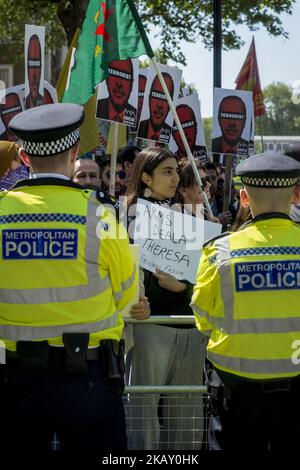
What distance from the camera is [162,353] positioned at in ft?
16.3

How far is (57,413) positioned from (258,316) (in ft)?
3.19

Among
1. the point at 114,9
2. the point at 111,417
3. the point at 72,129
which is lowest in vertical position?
the point at 111,417

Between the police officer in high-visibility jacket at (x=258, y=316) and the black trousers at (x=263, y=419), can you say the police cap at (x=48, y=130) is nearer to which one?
the police officer in high-visibility jacket at (x=258, y=316)

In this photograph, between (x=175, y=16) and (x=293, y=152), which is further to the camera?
(x=175, y=16)

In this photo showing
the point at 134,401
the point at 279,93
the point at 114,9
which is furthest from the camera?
the point at 279,93

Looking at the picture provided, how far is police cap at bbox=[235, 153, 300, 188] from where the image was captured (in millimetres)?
3684

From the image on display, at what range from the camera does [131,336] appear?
4.88 meters

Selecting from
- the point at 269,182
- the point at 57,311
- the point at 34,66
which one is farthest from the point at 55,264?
the point at 34,66

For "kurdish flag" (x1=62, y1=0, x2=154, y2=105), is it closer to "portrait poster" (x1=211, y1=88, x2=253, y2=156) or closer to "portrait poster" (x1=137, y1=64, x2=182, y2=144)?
"portrait poster" (x1=137, y1=64, x2=182, y2=144)

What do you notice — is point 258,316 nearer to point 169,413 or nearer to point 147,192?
point 169,413

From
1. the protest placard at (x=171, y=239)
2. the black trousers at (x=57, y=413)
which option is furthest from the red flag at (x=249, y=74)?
Answer: the black trousers at (x=57, y=413)

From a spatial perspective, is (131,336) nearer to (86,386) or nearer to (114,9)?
(86,386)
